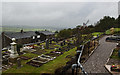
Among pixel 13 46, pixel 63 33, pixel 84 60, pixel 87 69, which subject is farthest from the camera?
pixel 63 33

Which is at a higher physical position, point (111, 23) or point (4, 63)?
point (111, 23)

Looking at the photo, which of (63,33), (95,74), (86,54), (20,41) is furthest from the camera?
(63,33)

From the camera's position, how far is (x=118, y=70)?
29.5 feet

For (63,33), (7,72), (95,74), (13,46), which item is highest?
(63,33)

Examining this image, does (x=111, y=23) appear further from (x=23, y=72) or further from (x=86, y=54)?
(x=23, y=72)

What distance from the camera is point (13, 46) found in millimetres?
16406

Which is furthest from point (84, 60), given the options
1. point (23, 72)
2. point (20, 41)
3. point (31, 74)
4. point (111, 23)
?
point (111, 23)

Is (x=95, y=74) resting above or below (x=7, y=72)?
above

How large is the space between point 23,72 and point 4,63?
4.74 metres

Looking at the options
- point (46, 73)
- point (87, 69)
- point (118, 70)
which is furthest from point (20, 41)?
point (118, 70)

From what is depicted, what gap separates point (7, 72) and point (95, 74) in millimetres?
10260

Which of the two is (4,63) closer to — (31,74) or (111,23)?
(31,74)

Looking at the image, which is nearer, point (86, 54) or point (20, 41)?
point (86, 54)

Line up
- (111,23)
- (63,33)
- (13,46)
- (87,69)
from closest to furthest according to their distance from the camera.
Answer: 1. (87,69)
2. (13,46)
3. (63,33)
4. (111,23)
